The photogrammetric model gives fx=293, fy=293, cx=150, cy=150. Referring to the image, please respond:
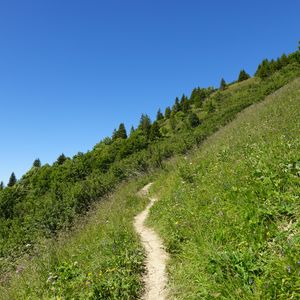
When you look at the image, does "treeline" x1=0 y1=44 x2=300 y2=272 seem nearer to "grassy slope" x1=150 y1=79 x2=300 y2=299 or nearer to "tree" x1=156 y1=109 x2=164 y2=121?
"tree" x1=156 y1=109 x2=164 y2=121

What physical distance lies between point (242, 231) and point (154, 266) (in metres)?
2.26

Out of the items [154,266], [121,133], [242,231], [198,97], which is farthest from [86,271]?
[121,133]

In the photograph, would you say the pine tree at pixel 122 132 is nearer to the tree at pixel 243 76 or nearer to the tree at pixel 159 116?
the tree at pixel 159 116

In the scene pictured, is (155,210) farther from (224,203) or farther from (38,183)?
(38,183)

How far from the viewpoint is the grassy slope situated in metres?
3.77

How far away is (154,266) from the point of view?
6.38 meters

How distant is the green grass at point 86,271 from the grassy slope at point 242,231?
87 cm

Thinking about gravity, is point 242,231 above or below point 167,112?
below

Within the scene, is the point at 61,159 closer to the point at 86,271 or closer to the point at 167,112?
the point at 167,112

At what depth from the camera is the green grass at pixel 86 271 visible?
17.3 feet

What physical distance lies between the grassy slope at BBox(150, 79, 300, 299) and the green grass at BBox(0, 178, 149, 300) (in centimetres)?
87

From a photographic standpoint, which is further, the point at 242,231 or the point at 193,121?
the point at 193,121

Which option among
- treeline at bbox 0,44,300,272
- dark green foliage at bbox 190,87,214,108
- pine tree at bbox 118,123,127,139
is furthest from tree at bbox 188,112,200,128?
pine tree at bbox 118,123,127,139

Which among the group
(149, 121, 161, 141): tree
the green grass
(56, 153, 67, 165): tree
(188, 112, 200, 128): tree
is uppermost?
(56, 153, 67, 165): tree
